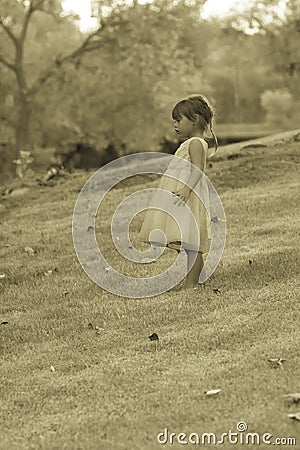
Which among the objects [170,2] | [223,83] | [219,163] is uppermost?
[170,2]

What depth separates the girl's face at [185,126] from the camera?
6.70 m

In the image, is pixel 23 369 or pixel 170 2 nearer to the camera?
pixel 23 369

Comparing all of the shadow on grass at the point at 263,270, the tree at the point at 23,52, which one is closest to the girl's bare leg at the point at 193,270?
the shadow on grass at the point at 263,270

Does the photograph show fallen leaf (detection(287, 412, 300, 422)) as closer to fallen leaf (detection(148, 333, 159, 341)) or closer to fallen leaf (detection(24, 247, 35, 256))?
fallen leaf (detection(148, 333, 159, 341))

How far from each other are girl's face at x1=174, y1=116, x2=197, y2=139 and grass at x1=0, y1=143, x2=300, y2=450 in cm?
121

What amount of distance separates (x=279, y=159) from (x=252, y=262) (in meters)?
5.81

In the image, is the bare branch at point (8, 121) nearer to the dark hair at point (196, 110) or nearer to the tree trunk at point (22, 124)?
the tree trunk at point (22, 124)

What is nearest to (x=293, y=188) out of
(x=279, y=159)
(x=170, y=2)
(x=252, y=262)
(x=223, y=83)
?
(x=279, y=159)

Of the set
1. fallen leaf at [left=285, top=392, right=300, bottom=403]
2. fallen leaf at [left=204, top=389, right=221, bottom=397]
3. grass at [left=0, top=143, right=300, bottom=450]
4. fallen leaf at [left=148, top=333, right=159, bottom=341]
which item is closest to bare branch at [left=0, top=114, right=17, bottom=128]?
grass at [left=0, top=143, right=300, bottom=450]

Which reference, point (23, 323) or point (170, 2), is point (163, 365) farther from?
point (170, 2)

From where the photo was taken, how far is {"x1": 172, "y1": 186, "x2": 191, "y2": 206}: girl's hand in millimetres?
6641

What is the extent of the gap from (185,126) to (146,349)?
194cm

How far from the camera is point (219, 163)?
44.0 feet

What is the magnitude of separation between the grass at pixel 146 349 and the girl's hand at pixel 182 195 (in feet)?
2.34
